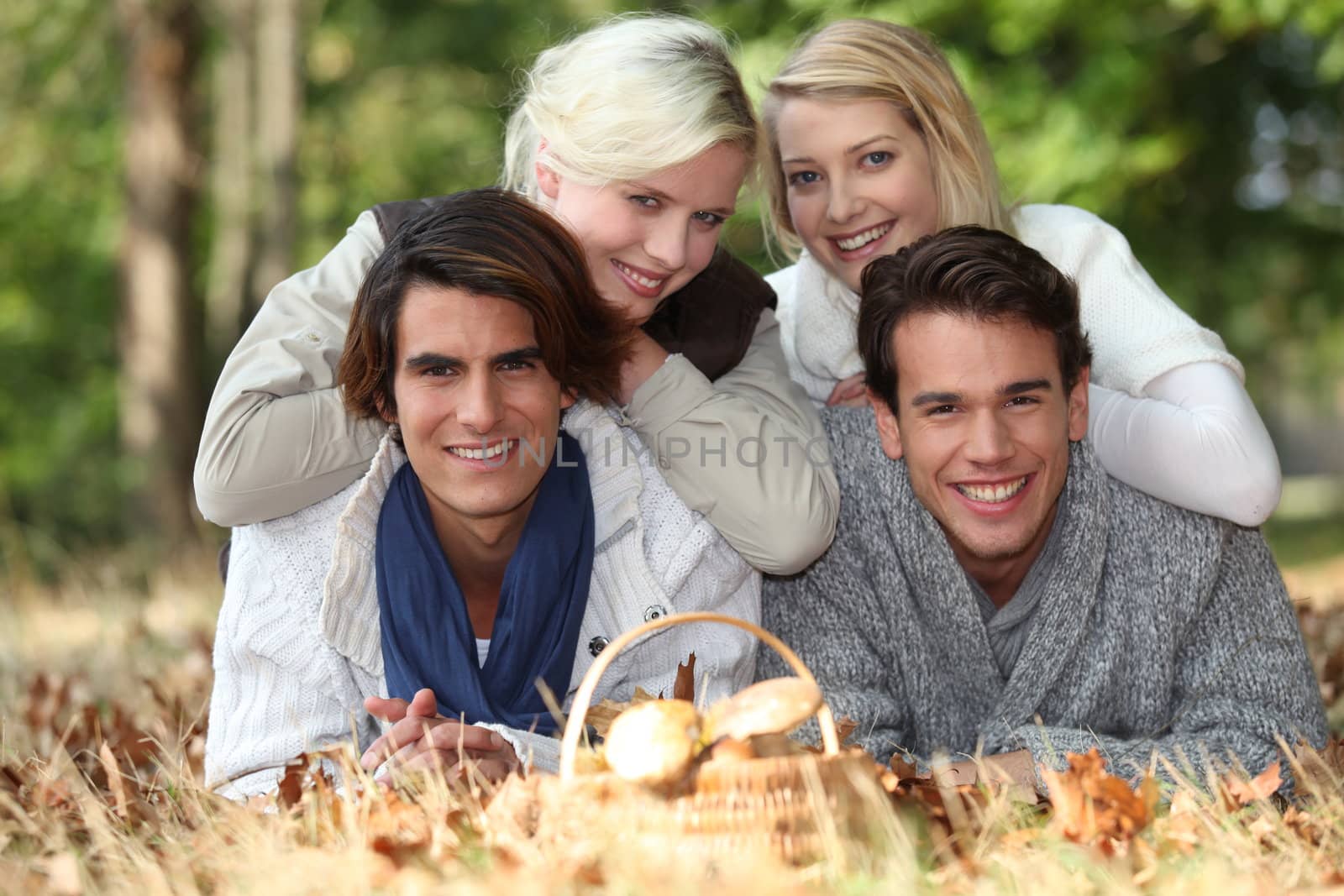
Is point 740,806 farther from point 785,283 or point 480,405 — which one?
point 785,283

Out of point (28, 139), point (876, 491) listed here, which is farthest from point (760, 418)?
point (28, 139)

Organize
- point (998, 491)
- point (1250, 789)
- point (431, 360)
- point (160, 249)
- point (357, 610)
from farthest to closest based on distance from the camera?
1. point (160, 249)
2. point (998, 491)
3. point (357, 610)
4. point (431, 360)
5. point (1250, 789)

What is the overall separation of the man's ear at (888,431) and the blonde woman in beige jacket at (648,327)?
17 centimetres

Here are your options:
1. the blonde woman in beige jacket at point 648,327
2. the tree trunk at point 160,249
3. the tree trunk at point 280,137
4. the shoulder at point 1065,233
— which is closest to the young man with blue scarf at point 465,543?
the blonde woman in beige jacket at point 648,327

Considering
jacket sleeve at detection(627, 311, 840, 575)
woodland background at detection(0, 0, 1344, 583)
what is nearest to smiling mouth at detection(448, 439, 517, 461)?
jacket sleeve at detection(627, 311, 840, 575)

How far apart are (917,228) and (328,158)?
1206 centimetres

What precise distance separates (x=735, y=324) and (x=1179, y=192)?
850 centimetres

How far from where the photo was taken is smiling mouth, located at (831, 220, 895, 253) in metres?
4.16

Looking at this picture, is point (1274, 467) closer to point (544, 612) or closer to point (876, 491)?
point (876, 491)

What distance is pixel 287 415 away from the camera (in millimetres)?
3342

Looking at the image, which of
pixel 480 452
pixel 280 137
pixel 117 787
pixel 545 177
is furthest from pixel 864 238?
pixel 280 137

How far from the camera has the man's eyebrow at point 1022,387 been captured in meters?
3.44

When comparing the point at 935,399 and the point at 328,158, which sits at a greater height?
the point at 328,158

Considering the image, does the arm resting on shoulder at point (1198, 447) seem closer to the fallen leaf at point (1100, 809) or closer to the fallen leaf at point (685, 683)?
the fallen leaf at point (1100, 809)
